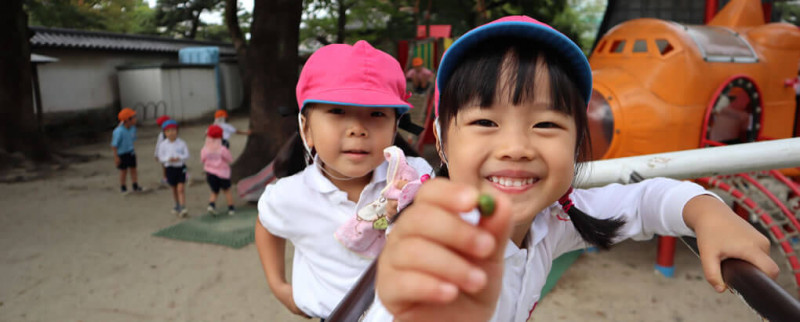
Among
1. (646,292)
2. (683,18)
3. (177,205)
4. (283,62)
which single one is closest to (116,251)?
(177,205)

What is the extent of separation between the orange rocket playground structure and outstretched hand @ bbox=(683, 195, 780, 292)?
298 cm

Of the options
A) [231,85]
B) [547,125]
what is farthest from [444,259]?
[231,85]

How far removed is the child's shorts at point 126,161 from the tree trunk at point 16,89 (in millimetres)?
3152

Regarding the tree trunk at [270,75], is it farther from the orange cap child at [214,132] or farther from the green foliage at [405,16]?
the green foliage at [405,16]

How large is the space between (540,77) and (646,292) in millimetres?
3493

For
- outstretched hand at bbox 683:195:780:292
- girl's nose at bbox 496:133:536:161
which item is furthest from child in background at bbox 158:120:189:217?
outstretched hand at bbox 683:195:780:292

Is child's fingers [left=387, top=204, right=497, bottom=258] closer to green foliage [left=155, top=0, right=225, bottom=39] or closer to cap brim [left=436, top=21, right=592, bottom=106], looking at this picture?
cap brim [left=436, top=21, right=592, bottom=106]

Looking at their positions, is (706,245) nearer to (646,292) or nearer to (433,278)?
(433,278)

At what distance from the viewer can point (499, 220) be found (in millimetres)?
442

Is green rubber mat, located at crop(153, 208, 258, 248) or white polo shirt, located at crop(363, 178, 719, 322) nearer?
white polo shirt, located at crop(363, 178, 719, 322)

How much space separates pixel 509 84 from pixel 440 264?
55cm

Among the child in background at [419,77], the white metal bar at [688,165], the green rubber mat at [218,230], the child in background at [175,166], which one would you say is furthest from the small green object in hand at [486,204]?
the child in background at [419,77]

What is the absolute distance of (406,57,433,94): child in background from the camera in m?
8.27

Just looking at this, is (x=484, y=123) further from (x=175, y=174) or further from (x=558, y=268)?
(x=175, y=174)
